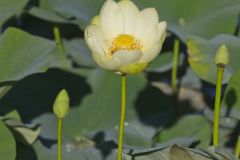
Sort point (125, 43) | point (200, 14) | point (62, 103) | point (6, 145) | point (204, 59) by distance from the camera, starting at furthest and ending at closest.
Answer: point (200, 14) < point (204, 59) < point (6, 145) < point (125, 43) < point (62, 103)

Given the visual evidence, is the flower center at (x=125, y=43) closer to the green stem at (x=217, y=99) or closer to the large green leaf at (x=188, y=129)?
the green stem at (x=217, y=99)

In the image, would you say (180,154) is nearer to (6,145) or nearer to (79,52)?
(6,145)

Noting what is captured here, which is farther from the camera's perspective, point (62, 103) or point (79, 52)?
point (79, 52)

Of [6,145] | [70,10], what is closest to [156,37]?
[6,145]

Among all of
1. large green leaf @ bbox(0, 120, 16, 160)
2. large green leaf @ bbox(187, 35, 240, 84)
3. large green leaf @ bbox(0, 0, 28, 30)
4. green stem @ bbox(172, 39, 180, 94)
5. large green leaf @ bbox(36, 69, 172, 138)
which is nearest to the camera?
large green leaf @ bbox(0, 120, 16, 160)

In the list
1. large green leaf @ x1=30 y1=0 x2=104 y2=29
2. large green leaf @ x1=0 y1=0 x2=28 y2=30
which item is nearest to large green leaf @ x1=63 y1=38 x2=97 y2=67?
large green leaf @ x1=30 y1=0 x2=104 y2=29

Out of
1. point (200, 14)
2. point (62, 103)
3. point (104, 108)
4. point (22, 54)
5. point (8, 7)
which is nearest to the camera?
point (62, 103)

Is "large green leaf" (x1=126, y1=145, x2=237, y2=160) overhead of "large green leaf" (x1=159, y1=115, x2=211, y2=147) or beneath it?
beneath

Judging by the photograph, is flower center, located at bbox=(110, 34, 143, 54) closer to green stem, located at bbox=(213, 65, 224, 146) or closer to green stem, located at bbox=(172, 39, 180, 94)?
green stem, located at bbox=(213, 65, 224, 146)
